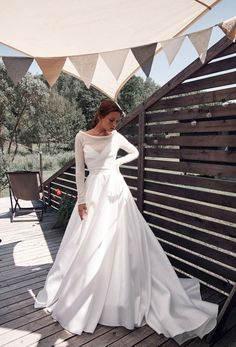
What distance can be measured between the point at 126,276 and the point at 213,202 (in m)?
1.18

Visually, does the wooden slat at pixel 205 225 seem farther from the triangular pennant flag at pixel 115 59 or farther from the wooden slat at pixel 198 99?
the triangular pennant flag at pixel 115 59

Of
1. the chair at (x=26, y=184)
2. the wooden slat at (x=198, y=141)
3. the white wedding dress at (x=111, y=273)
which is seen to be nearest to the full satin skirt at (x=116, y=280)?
the white wedding dress at (x=111, y=273)

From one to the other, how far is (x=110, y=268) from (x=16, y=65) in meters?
2.10

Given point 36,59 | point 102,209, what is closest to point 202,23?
point 36,59

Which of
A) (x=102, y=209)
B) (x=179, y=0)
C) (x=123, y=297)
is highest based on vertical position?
(x=179, y=0)

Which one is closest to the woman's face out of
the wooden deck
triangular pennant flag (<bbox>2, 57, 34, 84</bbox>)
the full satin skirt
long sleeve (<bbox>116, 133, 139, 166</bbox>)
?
long sleeve (<bbox>116, 133, 139, 166</bbox>)

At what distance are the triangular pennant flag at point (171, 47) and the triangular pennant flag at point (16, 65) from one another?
Answer: 4.18 feet

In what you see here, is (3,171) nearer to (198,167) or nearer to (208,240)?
(198,167)

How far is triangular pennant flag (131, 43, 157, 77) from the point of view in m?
2.55

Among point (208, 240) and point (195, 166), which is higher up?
point (195, 166)

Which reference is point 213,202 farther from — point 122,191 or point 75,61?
point 75,61

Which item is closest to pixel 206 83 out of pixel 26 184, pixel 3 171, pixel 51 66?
pixel 51 66

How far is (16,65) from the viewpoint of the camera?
275 centimetres

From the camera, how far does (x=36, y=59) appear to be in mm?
2828
